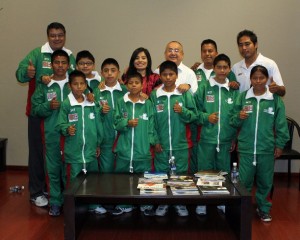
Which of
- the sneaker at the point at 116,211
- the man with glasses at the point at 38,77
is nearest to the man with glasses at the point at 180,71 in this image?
the man with glasses at the point at 38,77

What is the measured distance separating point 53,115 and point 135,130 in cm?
78

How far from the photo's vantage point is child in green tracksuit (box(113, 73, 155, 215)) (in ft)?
11.6

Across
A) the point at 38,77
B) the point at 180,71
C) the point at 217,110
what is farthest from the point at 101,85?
the point at 217,110

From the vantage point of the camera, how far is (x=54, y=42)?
3881 millimetres

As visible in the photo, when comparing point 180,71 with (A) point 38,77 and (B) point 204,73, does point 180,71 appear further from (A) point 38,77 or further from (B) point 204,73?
(A) point 38,77

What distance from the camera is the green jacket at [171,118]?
143 inches

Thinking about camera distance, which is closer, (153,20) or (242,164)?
(242,164)

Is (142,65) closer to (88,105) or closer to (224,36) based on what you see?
(88,105)

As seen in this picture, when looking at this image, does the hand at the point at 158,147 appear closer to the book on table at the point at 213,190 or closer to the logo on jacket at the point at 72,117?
the book on table at the point at 213,190

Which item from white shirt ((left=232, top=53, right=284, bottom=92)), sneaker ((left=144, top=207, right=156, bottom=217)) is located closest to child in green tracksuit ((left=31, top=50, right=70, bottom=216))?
sneaker ((left=144, top=207, right=156, bottom=217))

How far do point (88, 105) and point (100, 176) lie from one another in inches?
25.0

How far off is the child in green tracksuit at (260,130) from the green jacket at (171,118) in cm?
44

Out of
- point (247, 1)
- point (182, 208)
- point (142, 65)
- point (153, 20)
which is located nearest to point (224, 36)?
point (247, 1)

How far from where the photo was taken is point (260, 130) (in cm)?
354
